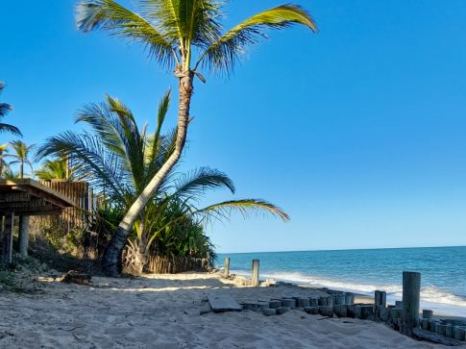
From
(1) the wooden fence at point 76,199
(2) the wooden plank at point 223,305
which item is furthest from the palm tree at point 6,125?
(2) the wooden plank at point 223,305

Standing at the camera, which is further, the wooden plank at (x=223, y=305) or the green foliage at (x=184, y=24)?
the green foliage at (x=184, y=24)

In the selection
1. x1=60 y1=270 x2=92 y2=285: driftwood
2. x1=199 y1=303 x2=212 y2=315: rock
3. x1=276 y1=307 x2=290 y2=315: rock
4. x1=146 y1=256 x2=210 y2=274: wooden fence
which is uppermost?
x1=276 y1=307 x2=290 y2=315: rock

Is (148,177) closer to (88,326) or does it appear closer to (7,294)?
(7,294)

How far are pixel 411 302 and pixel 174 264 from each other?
945 centimetres

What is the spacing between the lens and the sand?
3947 millimetres

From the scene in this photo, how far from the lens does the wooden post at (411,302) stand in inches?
211

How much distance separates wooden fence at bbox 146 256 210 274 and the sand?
692 cm

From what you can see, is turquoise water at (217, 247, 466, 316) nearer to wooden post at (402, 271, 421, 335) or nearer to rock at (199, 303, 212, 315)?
wooden post at (402, 271, 421, 335)

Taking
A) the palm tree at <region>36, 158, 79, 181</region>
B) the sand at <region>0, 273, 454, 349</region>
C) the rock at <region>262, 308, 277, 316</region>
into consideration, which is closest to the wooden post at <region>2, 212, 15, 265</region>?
the sand at <region>0, 273, 454, 349</region>

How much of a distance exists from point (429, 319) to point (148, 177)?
839 cm

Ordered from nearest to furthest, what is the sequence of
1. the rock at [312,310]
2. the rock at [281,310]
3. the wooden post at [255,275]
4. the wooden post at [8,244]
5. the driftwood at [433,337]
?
the driftwood at [433,337]
the rock at [281,310]
the rock at [312,310]
the wooden post at [8,244]
the wooden post at [255,275]

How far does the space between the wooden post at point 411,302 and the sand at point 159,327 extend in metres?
0.34

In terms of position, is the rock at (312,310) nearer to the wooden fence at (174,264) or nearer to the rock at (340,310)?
the rock at (340,310)

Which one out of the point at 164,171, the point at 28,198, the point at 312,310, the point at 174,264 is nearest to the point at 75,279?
the point at 28,198
